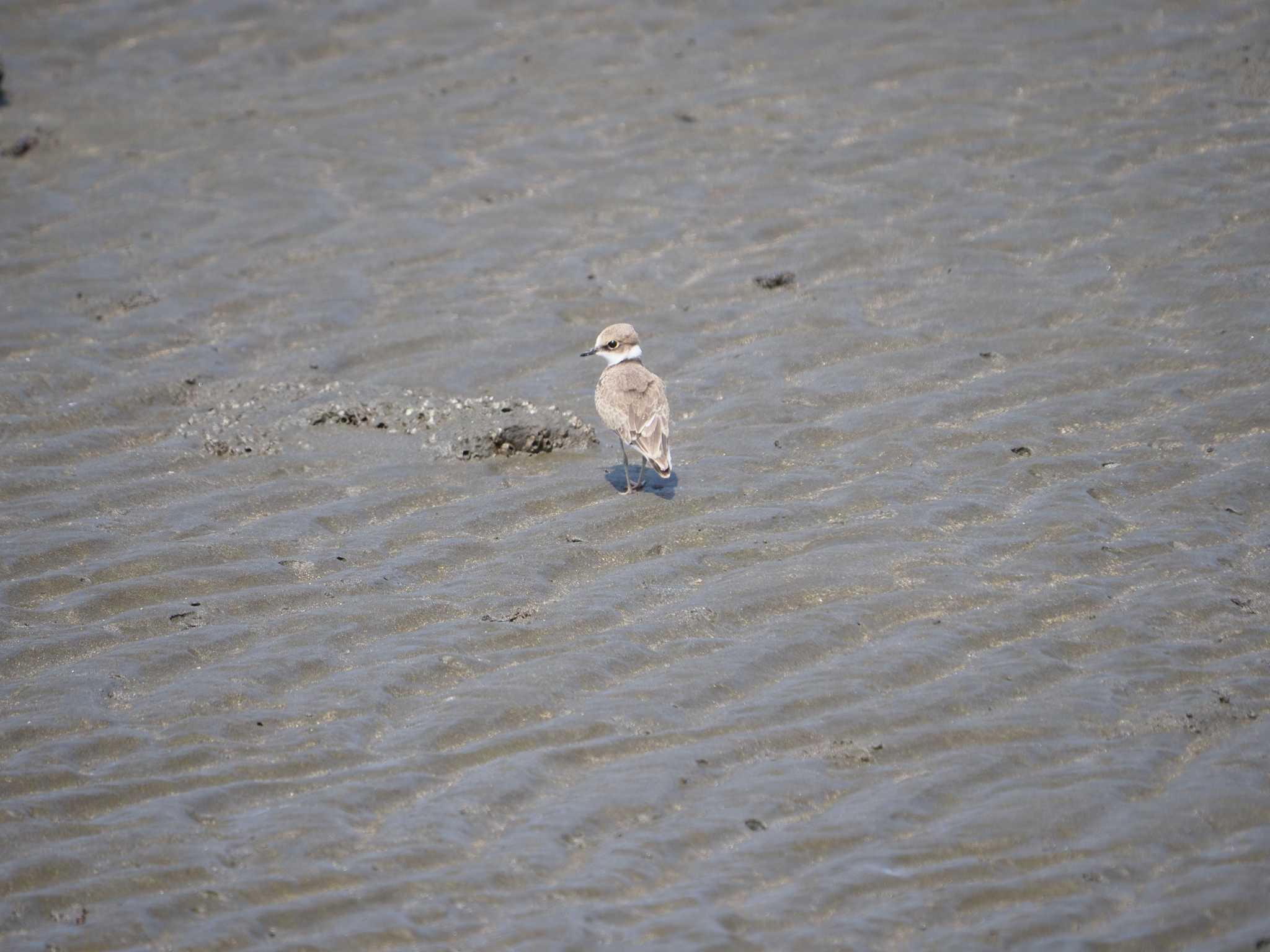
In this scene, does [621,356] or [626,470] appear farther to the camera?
[621,356]

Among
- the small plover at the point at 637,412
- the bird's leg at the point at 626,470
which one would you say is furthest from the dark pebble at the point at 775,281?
the bird's leg at the point at 626,470

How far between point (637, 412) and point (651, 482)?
15.3 inches

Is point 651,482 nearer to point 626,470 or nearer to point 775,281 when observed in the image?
point 626,470

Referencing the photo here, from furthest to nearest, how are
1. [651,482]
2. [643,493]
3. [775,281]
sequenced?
[775,281] → [651,482] → [643,493]

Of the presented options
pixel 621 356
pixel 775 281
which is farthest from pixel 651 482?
pixel 775 281

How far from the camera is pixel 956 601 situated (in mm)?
5625

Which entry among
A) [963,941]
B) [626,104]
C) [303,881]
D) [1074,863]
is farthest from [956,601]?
[626,104]

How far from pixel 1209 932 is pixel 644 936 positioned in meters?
1.73

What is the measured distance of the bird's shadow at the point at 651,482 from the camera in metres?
6.75

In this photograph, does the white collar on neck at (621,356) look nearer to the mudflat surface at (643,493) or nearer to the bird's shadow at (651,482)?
the mudflat surface at (643,493)

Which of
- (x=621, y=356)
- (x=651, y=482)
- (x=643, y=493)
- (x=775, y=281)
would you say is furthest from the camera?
(x=775, y=281)

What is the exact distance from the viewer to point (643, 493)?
6.75 m

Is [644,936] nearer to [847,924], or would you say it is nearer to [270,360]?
[847,924]

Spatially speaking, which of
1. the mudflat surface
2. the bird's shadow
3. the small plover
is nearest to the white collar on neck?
the small plover
